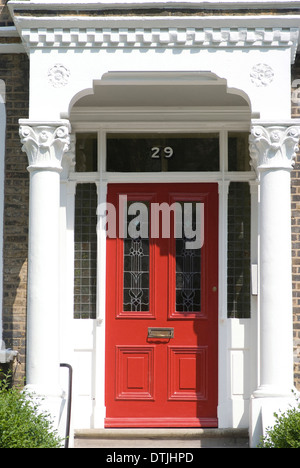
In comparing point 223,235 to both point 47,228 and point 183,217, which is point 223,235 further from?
point 47,228

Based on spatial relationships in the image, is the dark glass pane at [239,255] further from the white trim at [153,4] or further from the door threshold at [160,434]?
the white trim at [153,4]

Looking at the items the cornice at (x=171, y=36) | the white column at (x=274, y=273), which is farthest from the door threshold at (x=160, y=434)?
the cornice at (x=171, y=36)

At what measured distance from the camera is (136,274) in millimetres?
8727

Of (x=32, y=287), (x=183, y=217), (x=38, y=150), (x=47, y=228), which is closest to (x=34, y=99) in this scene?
(x=38, y=150)

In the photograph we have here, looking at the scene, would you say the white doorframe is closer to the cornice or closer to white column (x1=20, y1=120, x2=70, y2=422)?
white column (x1=20, y1=120, x2=70, y2=422)

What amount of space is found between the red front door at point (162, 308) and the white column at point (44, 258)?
4.44ft

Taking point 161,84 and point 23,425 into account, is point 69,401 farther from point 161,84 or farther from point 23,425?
point 161,84

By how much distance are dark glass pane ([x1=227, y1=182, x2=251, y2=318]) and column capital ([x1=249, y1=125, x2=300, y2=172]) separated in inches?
52.7

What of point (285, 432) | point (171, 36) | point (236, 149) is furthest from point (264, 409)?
point (171, 36)

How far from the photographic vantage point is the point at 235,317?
339 inches

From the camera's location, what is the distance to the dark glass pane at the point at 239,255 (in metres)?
8.62

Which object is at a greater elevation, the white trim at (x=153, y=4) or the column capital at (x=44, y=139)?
the white trim at (x=153, y=4)

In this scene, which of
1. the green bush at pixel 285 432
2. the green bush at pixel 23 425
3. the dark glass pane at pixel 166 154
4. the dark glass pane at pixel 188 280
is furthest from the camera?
the dark glass pane at pixel 166 154

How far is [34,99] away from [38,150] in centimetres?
45
